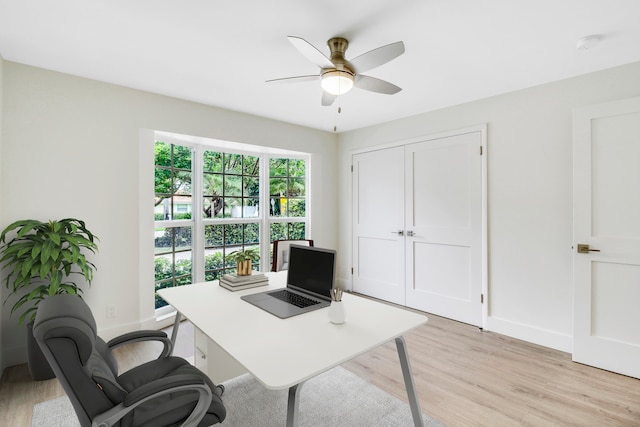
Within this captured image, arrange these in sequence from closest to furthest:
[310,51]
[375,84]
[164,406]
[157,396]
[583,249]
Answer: [157,396], [164,406], [310,51], [375,84], [583,249]

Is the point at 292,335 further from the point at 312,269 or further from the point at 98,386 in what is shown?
the point at 98,386

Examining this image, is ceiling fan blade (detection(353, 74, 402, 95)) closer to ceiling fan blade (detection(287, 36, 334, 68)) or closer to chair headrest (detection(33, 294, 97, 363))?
ceiling fan blade (detection(287, 36, 334, 68))

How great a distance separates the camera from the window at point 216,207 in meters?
3.38

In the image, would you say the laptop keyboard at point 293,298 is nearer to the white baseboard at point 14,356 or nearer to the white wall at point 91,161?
Answer: the white wall at point 91,161

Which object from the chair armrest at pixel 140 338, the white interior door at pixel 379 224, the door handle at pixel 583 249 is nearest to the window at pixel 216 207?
the white interior door at pixel 379 224

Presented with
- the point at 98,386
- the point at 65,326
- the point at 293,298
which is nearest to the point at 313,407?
the point at 293,298

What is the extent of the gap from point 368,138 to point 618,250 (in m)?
2.84

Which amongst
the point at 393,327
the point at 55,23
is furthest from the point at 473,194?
the point at 55,23

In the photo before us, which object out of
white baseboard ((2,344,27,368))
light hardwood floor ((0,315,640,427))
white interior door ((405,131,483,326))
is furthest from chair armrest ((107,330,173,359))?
white interior door ((405,131,483,326))

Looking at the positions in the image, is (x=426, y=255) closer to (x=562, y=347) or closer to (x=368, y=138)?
(x=562, y=347)

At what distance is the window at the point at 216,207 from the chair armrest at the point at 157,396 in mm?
2400

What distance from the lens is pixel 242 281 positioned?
2.15m

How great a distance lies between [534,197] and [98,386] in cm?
340

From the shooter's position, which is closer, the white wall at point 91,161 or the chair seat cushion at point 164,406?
the chair seat cushion at point 164,406
